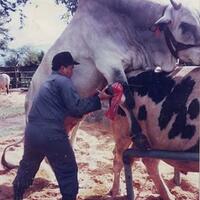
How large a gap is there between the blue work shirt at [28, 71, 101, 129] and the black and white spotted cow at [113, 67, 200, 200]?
58cm

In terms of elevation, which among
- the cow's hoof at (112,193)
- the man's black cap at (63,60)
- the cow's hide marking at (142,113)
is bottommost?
the cow's hoof at (112,193)

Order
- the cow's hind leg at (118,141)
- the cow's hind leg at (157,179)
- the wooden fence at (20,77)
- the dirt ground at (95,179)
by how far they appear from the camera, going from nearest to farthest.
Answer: the cow's hind leg at (118,141) < the cow's hind leg at (157,179) < the dirt ground at (95,179) < the wooden fence at (20,77)

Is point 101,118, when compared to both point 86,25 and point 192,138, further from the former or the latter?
point 192,138

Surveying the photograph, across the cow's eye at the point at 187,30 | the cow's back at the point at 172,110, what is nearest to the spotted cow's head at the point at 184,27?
the cow's eye at the point at 187,30

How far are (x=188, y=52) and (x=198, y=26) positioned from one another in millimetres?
279

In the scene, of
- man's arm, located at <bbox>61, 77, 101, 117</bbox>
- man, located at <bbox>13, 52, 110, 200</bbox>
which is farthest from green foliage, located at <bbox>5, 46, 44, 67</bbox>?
man's arm, located at <bbox>61, 77, 101, 117</bbox>

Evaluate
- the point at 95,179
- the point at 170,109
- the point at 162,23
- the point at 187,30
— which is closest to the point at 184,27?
the point at 187,30

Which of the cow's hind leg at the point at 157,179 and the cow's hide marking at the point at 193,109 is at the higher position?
the cow's hide marking at the point at 193,109

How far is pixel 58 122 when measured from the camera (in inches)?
174

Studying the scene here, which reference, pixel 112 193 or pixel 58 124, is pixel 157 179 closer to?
pixel 112 193

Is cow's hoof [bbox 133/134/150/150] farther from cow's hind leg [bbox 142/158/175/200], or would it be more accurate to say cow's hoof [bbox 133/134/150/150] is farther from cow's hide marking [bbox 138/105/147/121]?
cow's hind leg [bbox 142/158/175/200]

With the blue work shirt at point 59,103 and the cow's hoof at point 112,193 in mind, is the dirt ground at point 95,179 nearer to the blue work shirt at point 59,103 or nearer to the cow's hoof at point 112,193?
the cow's hoof at point 112,193

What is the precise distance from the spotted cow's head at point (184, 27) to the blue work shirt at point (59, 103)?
3.45ft

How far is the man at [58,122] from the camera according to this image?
14.2ft
